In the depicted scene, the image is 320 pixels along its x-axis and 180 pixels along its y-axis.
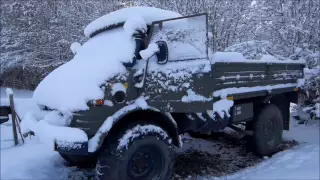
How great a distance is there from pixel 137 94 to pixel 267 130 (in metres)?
3.03

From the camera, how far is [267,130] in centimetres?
580

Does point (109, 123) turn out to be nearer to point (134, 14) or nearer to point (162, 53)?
point (162, 53)

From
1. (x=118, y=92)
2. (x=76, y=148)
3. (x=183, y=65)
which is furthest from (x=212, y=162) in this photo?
(x=76, y=148)

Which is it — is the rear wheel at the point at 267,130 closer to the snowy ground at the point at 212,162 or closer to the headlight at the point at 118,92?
the snowy ground at the point at 212,162

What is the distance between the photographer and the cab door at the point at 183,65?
404 centimetres

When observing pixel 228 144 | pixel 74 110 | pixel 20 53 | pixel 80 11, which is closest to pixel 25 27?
pixel 20 53

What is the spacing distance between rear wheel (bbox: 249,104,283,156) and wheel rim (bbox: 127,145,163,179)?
87.9 inches

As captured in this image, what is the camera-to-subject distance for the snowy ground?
4543mm

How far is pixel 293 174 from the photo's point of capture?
14.5ft

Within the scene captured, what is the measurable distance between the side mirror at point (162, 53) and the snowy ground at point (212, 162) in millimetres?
1739

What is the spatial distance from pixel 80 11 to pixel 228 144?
10.4m

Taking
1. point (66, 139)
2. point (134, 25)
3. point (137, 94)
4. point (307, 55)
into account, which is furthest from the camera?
point (307, 55)

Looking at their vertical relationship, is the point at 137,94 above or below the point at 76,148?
above

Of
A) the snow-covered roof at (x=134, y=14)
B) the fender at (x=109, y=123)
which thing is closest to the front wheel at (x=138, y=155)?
the fender at (x=109, y=123)
